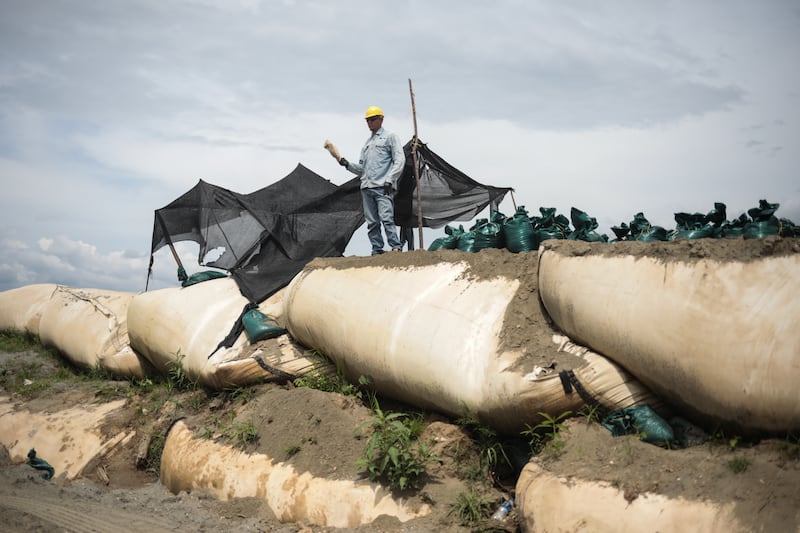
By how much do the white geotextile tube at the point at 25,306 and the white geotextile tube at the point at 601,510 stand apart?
7429mm

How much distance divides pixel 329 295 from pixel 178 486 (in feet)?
5.33

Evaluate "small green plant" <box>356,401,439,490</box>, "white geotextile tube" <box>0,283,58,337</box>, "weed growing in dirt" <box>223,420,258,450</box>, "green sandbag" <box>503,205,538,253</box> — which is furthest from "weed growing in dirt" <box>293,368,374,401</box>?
"white geotextile tube" <box>0,283,58,337</box>

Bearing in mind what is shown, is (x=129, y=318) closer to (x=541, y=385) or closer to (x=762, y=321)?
(x=541, y=385)

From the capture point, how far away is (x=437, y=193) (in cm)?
655

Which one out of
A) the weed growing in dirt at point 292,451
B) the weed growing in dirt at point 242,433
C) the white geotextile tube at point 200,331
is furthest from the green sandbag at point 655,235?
the weed growing in dirt at point 242,433

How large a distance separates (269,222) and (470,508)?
362cm

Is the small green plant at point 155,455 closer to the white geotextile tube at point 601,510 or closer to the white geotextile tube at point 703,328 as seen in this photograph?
the white geotextile tube at point 601,510

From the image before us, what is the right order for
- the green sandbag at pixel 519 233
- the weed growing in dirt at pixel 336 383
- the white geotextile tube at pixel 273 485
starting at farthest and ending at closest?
1. the weed growing in dirt at pixel 336 383
2. the green sandbag at pixel 519 233
3. the white geotextile tube at pixel 273 485

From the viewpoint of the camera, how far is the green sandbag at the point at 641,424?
315cm

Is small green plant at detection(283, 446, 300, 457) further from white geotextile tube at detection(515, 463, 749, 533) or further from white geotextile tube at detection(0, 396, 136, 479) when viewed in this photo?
white geotextile tube at detection(0, 396, 136, 479)

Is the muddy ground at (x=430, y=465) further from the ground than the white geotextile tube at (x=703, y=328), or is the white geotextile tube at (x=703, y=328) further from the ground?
the white geotextile tube at (x=703, y=328)

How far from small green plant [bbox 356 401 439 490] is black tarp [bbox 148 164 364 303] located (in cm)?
252

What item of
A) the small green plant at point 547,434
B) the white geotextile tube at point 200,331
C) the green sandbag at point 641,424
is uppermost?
the white geotextile tube at point 200,331

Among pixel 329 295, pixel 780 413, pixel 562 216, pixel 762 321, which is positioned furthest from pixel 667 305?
pixel 329 295
